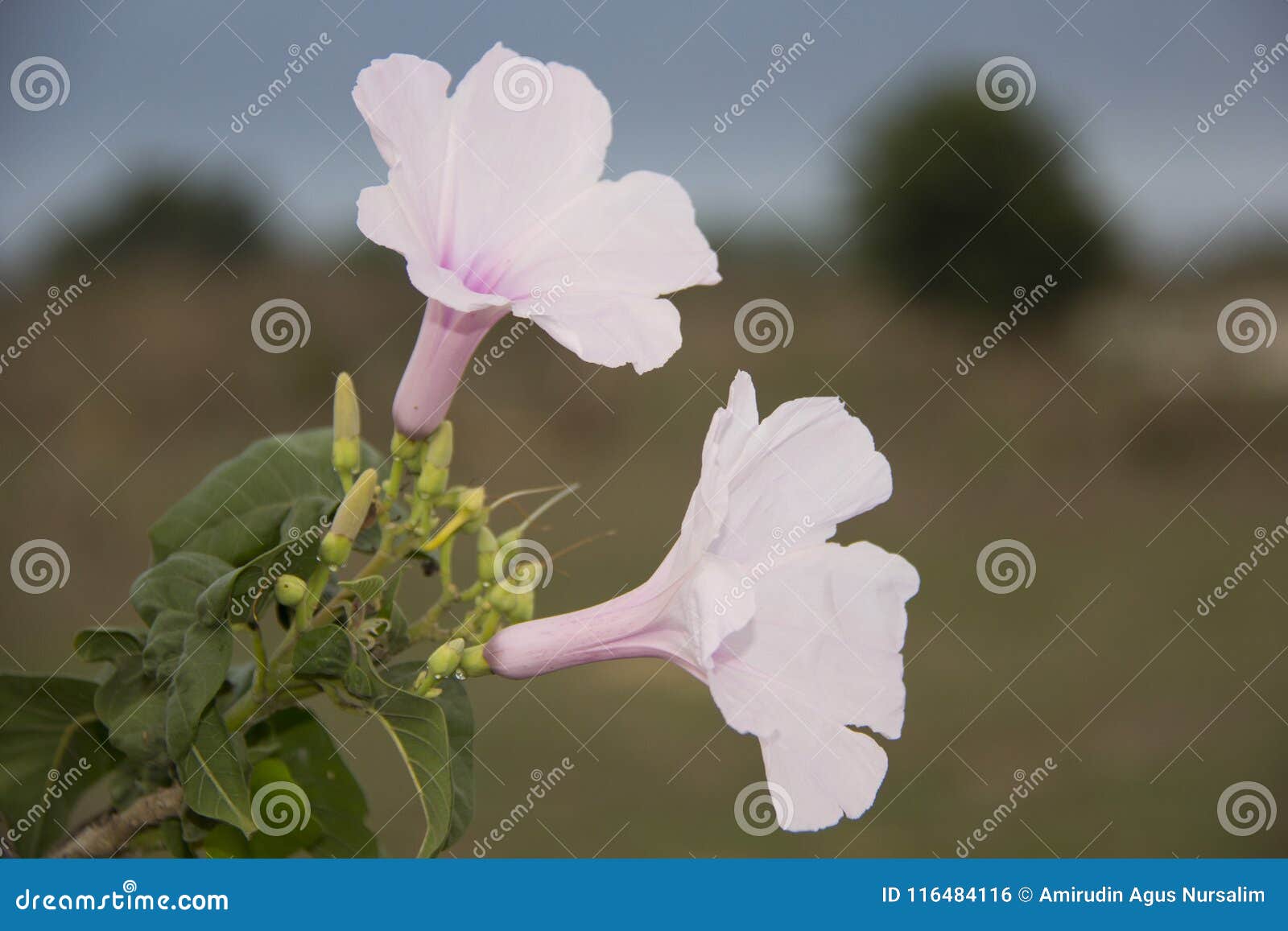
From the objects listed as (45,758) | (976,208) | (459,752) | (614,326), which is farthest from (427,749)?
(976,208)

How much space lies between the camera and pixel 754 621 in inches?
26.6

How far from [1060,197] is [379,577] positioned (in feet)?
20.1

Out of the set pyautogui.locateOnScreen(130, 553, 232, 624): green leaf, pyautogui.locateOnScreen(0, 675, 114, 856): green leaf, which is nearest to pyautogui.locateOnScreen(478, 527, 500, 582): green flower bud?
pyautogui.locateOnScreen(130, 553, 232, 624): green leaf

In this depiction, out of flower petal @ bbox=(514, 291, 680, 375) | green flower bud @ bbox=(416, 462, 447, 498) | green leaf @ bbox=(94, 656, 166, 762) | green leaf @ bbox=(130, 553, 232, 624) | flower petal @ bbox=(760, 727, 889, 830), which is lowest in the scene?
green leaf @ bbox=(94, 656, 166, 762)

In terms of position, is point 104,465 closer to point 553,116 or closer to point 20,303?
point 20,303

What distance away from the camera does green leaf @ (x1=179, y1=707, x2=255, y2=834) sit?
2.13ft

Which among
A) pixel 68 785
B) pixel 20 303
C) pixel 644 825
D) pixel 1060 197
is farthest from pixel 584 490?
pixel 68 785

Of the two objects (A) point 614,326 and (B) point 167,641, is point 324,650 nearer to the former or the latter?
(B) point 167,641

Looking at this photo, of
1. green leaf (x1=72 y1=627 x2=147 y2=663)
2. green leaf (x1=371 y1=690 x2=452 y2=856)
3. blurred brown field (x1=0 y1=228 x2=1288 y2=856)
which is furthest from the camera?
blurred brown field (x1=0 y1=228 x2=1288 y2=856)

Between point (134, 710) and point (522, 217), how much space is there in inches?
15.7

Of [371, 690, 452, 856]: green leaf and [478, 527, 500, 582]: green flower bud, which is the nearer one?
[371, 690, 452, 856]: green leaf

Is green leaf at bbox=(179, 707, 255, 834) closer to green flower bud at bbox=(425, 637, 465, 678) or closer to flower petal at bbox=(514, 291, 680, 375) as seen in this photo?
green flower bud at bbox=(425, 637, 465, 678)

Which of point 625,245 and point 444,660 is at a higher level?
point 625,245

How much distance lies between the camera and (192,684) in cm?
64
